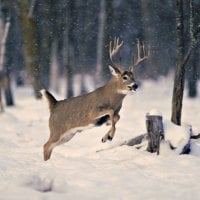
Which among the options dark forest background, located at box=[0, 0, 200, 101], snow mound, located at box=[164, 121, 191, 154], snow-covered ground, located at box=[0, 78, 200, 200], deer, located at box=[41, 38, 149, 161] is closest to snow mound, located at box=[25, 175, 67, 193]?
snow-covered ground, located at box=[0, 78, 200, 200]

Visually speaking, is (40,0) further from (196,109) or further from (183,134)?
(183,134)

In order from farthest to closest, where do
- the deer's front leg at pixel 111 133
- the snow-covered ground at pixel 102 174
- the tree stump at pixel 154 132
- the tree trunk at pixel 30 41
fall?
the tree trunk at pixel 30 41
the deer's front leg at pixel 111 133
the tree stump at pixel 154 132
the snow-covered ground at pixel 102 174

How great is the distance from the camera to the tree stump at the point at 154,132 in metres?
9.57

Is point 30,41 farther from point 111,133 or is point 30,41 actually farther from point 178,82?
point 111,133

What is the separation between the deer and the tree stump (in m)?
0.68

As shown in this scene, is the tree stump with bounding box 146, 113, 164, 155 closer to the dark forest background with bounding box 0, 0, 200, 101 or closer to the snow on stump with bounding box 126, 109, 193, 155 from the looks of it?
the snow on stump with bounding box 126, 109, 193, 155

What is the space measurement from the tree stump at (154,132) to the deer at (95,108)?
26.9 inches

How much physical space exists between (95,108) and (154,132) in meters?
1.37

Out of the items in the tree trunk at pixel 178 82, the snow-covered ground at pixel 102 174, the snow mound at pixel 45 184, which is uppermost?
the tree trunk at pixel 178 82

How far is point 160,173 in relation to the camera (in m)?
7.82

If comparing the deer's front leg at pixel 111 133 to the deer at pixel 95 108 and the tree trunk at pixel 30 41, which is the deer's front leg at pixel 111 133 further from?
the tree trunk at pixel 30 41

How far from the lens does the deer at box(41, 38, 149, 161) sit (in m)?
10.1

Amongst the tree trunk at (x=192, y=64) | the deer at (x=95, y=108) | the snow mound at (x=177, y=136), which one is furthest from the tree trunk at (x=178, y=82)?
the snow mound at (x=177, y=136)

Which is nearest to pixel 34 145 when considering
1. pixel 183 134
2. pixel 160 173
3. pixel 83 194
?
pixel 183 134
